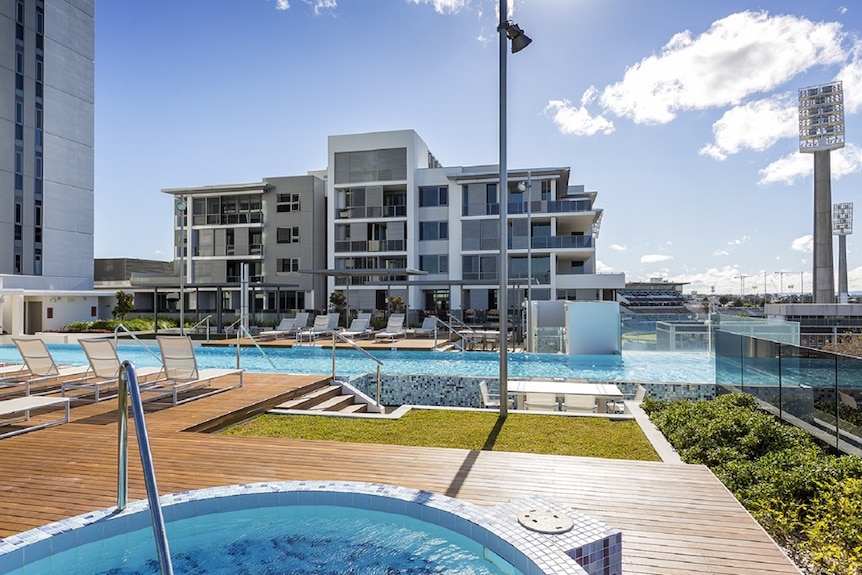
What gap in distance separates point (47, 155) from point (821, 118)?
69.0 metres

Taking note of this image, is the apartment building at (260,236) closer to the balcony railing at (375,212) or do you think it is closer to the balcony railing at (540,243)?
the balcony railing at (375,212)

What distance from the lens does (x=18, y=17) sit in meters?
31.9

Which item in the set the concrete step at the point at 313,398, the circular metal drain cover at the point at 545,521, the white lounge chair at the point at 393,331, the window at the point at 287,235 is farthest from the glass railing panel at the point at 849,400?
the window at the point at 287,235

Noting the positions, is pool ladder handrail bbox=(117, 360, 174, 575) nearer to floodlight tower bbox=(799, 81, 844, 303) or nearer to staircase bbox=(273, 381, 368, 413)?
staircase bbox=(273, 381, 368, 413)

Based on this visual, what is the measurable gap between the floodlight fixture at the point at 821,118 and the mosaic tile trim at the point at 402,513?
6685 centimetres

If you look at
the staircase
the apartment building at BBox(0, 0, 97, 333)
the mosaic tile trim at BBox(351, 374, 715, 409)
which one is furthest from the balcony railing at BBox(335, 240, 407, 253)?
the staircase

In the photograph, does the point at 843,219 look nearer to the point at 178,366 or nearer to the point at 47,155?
the point at 178,366

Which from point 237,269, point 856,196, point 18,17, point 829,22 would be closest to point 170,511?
point 237,269

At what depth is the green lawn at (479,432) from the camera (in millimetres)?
6133

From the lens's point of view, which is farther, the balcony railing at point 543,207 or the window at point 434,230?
the window at point 434,230

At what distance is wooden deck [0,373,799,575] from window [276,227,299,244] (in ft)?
102

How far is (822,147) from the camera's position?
2157 inches

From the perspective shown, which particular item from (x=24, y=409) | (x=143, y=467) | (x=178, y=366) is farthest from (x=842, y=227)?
(x=143, y=467)

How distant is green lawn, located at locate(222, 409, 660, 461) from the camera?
613 cm
